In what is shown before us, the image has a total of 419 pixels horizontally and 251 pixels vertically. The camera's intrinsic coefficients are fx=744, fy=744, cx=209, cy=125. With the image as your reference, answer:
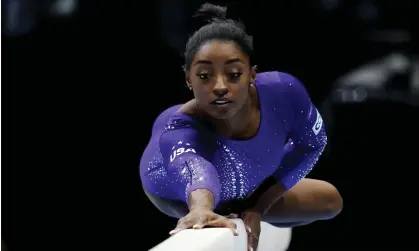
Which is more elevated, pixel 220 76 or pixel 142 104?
pixel 142 104

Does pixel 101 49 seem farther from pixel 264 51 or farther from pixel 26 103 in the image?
pixel 264 51

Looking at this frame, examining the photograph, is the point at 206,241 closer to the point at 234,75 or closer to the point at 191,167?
the point at 191,167

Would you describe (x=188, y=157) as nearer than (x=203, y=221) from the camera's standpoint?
No

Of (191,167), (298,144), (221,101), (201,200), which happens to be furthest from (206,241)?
(298,144)

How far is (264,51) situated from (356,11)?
0.55 m

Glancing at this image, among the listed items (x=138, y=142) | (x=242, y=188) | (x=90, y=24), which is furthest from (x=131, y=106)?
(x=242, y=188)

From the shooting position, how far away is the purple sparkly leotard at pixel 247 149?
196 cm

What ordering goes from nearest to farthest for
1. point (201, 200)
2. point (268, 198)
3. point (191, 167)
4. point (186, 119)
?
point (201, 200) < point (191, 167) < point (186, 119) < point (268, 198)

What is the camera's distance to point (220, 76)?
188 cm

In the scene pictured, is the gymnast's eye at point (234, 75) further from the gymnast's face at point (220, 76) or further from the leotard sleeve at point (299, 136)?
the leotard sleeve at point (299, 136)

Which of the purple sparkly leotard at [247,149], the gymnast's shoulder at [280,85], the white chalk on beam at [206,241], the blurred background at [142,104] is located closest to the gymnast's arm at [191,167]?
the purple sparkly leotard at [247,149]

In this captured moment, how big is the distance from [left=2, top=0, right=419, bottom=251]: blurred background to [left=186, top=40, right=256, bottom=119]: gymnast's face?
1.71m

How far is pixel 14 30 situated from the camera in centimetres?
346

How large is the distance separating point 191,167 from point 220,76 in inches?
9.5
